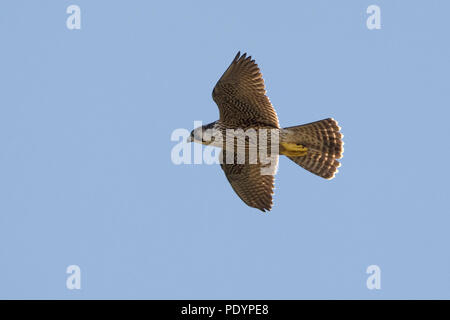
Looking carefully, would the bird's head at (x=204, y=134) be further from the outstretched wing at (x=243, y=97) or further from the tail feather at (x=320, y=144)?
the tail feather at (x=320, y=144)

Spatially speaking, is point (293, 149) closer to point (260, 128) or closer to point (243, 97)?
point (260, 128)

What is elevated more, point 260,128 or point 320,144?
point 260,128

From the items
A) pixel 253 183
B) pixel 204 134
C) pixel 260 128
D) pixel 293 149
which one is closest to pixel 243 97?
pixel 260 128

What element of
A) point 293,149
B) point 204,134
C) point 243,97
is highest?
point 243,97

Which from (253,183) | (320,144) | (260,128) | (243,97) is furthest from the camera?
(253,183)

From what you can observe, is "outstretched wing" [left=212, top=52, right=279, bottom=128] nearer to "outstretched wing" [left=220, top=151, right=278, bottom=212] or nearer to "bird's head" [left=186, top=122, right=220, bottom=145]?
"bird's head" [left=186, top=122, right=220, bottom=145]
